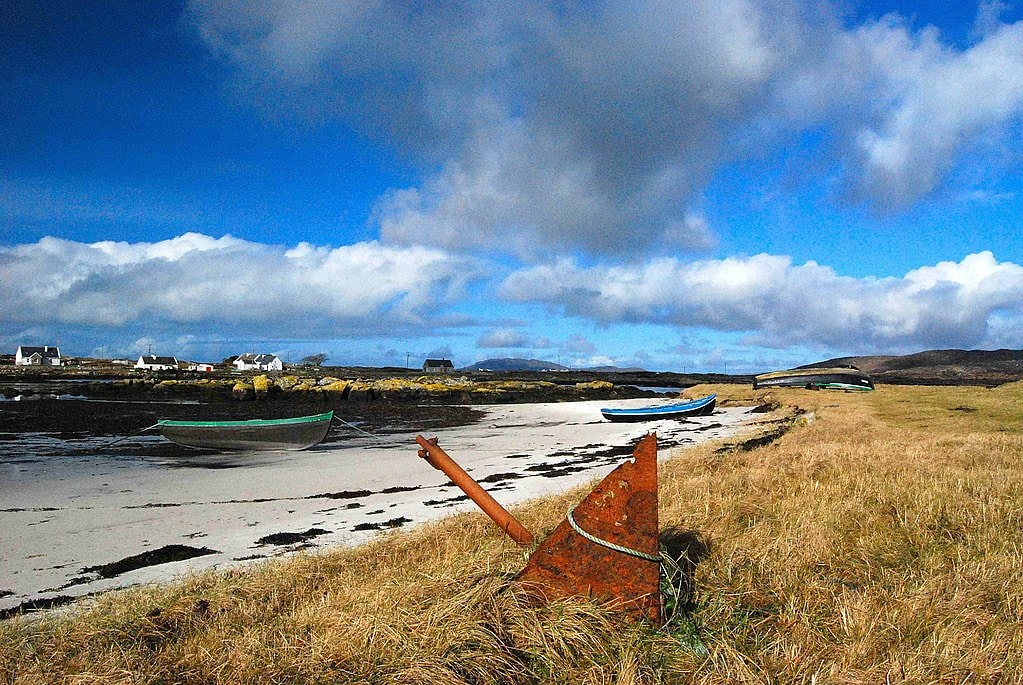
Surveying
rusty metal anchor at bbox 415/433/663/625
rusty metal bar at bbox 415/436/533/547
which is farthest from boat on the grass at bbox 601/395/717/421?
rusty metal anchor at bbox 415/433/663/625

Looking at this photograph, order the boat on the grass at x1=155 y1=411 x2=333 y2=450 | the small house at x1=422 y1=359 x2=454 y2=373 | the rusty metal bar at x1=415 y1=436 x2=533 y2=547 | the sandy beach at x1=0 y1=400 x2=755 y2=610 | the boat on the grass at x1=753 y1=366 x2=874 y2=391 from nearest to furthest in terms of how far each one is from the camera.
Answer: the rusty metal bar at x1=415 y1=436 x2=533 y2=547
the sandy beach at x1=0 y1=400 x2=755 y2=610
the boat on the grass at x1=155 y1=411 x2=333 y2=450
the boat on the grass at x1=753 y1=366 x2=874 y2=391
the small house at x1=422 y1=359 x2=454 y2=373

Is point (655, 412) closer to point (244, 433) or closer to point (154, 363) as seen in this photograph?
point (244, 433)

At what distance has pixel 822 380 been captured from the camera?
169 ft

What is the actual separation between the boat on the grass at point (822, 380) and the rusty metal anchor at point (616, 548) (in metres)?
48.3

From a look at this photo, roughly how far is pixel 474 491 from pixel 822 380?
52968 mm

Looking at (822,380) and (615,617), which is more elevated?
(822,380)

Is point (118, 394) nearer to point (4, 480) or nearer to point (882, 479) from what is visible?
point (4, 480)

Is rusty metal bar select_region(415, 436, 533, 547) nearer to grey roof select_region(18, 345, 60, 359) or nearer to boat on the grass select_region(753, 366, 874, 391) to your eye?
boat on the grass select_region(753, 366, 874, 391)

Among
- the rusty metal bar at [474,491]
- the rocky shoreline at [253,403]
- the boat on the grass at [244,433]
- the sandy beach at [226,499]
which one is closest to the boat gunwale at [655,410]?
the rocky shoreline at [253,403]

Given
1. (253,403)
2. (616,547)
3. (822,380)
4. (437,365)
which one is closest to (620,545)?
(616,547)

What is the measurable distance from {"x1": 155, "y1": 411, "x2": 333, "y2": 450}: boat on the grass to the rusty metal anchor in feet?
63.4

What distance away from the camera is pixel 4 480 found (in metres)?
16.2

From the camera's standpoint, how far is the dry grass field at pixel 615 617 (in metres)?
3.70

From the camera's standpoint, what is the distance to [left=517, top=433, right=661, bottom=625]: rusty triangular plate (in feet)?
13.4
